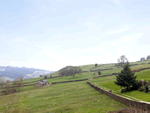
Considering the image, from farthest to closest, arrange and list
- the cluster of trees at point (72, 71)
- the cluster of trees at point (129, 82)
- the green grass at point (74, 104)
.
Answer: the cluster of trees at point (72, 71) → the cluster of trees at point (129, 82) → the green grass at point (74, 104)

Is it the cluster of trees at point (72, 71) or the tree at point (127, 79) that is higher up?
the tree at point (127, 79)

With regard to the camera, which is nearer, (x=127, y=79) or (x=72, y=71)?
(x=127, y=79)

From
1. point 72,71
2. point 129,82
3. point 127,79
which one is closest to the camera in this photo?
point 129,82

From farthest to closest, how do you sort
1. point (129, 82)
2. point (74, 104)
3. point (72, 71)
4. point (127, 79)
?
point (72, 71) → point (127, 79) → point (129, 82) → point (74, 104)

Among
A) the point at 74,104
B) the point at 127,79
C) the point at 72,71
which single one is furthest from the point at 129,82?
the point at 72,71

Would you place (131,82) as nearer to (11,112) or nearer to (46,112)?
(46,112)

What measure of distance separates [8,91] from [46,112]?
226 feet

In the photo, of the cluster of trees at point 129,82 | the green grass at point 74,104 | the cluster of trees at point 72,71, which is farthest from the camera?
the cluster of trees at point 72,71

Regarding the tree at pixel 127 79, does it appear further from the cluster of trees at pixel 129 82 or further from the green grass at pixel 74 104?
the green grass at pixel 74 104

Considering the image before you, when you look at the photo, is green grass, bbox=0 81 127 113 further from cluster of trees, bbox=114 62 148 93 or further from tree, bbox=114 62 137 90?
cluster of trees, bbox=114 62 148 93

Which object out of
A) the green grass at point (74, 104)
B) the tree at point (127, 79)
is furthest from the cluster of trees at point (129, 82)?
the green grass at point (74, 104)

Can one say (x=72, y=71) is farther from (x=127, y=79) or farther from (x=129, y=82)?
(x=129, y=82)

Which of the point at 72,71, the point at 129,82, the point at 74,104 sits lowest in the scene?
the point at 74,104

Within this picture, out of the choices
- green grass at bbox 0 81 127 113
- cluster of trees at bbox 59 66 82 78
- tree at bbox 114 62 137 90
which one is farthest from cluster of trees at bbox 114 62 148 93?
cluster of trees at bbox 59 66 82 78
